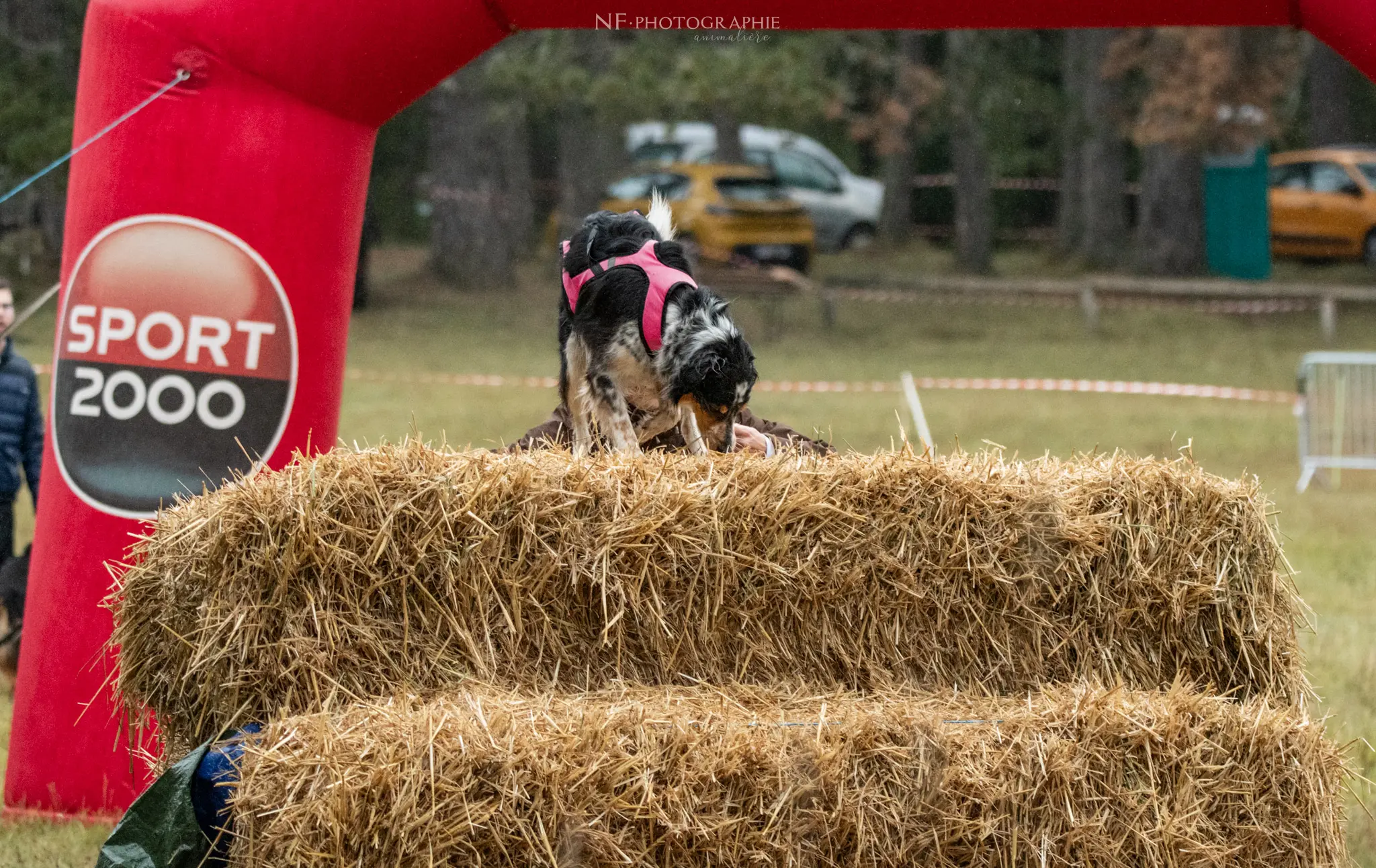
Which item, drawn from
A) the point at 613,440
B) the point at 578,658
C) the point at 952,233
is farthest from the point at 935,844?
the point at 952,233

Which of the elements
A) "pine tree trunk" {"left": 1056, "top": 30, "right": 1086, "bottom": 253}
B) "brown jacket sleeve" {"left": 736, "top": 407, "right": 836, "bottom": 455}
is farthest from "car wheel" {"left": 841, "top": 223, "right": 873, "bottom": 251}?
"brown jacket sleeve" {"left": 736, "top": 407, "right": 836, "bottom": 455}

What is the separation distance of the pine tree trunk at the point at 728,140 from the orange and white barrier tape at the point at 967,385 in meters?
9.86

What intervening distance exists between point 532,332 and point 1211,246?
11.4 meters

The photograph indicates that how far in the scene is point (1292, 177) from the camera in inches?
1020

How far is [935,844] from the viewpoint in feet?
11.7

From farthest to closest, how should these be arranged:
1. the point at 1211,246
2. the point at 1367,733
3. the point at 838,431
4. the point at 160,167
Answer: the point at 1211,246
the point at 838,431
the point at 1367,733
the point at 160,167

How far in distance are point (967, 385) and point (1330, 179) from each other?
1200 cm

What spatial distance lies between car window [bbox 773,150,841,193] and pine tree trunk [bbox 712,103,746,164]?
52.0 inches

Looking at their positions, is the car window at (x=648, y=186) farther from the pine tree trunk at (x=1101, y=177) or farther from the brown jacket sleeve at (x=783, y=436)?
the brown jacket sleeve at (x=783, y=436)

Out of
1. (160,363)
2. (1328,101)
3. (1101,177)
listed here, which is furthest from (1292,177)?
(160,363)

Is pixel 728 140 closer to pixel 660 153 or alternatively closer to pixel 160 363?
pixel 660 153

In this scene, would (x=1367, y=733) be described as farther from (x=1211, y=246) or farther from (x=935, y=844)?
(x=1211, y=246)

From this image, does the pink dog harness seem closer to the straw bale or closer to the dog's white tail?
the dog's white tail

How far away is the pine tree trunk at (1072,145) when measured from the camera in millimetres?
25672
